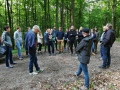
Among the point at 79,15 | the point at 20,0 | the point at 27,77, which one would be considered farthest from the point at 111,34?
the point at 79,15

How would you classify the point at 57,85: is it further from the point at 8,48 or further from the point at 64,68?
the point at 8,48

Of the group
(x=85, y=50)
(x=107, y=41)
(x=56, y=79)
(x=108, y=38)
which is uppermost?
(x=108, y=38)

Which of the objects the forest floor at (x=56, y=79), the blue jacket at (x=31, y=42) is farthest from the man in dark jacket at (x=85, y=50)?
the blue jacket at (x=31, y=42)

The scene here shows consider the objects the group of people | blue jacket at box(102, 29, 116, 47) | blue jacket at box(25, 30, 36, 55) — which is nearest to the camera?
the group of people

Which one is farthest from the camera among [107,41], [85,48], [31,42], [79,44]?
[107,41]

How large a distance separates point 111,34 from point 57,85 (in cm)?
390

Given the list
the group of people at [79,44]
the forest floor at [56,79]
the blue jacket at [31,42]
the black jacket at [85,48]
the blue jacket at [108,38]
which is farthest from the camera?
the blue jacket at [108,38]

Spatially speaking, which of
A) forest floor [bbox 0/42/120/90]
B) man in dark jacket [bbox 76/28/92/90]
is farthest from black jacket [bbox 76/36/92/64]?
forest floor [bbox 0/42/120/90]

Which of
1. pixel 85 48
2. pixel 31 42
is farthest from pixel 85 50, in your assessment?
pixel 31 42

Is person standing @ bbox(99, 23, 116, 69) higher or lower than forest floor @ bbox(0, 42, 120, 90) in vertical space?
higher

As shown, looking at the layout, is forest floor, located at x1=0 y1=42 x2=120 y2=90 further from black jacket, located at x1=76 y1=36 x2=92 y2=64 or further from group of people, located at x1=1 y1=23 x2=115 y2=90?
black jacket, located at x1=76 y1=36 x2=92 y2=64

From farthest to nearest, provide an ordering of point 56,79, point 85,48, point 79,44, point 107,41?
point 107,41
point 56,79
point 79,44
point 85,48

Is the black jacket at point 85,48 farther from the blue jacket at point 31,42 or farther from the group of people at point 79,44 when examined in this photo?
the blue jacket at point 31,42

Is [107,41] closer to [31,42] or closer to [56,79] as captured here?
[56,79]
